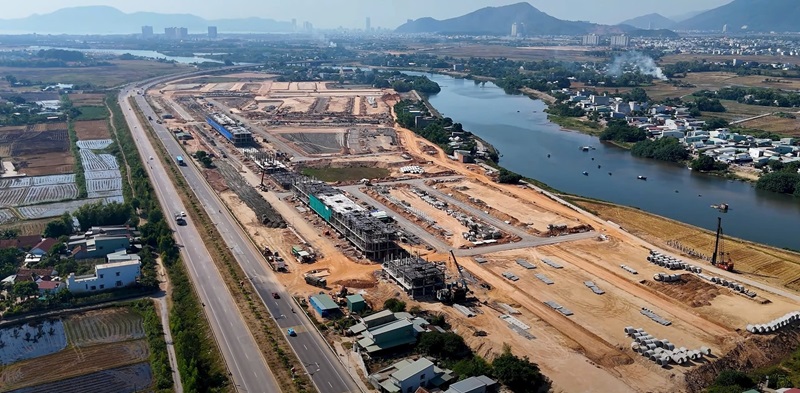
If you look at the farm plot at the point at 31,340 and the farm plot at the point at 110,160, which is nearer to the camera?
the farm plot at the point at 31,340

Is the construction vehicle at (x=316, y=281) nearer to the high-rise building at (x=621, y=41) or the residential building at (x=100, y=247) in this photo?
the residential building at (x=100, y=247)

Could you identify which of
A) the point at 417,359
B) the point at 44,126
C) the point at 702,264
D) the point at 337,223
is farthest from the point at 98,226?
the point at 44,126

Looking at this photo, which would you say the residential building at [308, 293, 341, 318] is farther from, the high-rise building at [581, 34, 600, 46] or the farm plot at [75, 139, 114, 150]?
the high-rise building at [581, 34, 600, 46]

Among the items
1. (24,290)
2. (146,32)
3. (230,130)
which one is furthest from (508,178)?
(146,32)

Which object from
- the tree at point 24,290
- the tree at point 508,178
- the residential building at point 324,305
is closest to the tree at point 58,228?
the tree at point 24,290

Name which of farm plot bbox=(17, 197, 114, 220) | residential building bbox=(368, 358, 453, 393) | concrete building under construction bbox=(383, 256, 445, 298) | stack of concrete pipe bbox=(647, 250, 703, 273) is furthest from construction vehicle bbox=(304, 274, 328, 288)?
farm plot bbox=(17, 197, 114, 220)

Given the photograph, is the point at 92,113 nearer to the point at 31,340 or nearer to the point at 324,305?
the point at 31,340

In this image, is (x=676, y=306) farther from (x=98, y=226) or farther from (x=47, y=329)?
(x=98, y=226)
